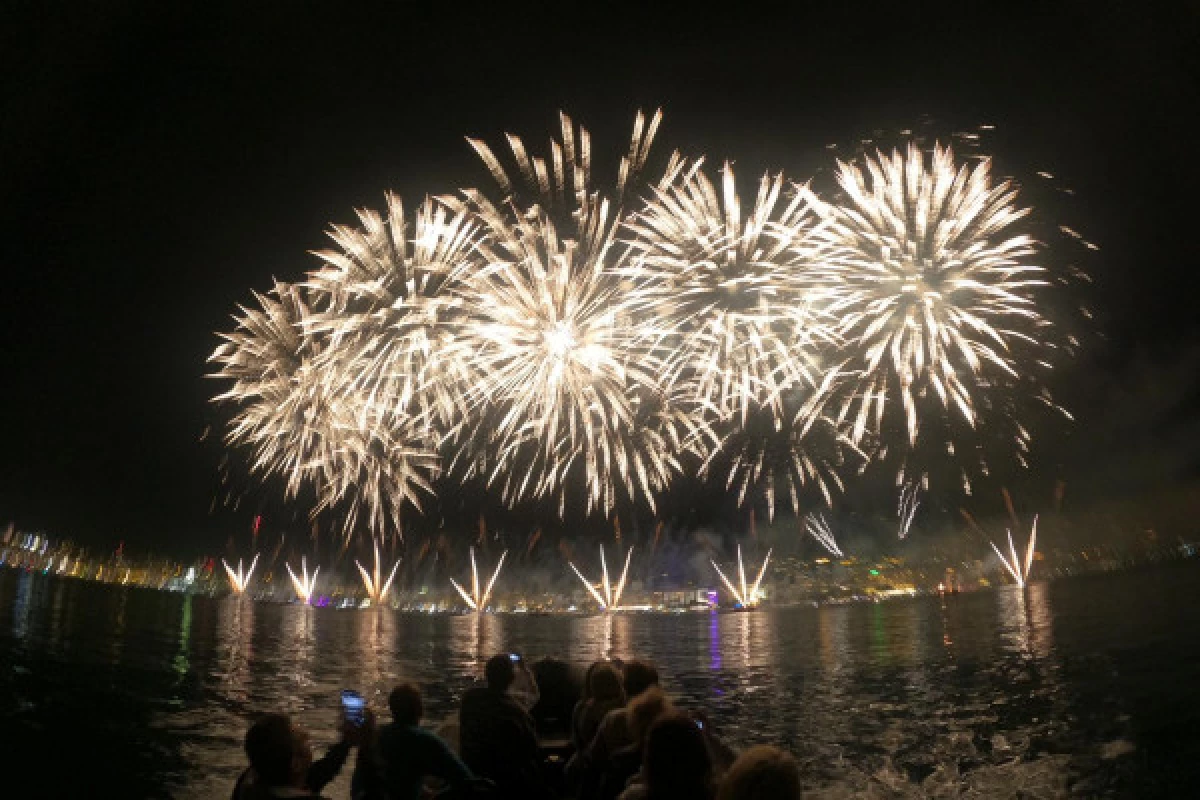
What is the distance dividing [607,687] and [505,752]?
1063mm

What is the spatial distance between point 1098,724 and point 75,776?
62.5 ft

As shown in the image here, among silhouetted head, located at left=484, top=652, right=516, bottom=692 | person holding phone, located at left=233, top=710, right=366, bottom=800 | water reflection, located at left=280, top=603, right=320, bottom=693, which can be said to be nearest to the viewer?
person holding phone, located at left=233, top=710, right=366, bottom=800

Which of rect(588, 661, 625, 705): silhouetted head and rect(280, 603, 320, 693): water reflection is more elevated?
rect(588, 661, 625, 705): silhouetted head

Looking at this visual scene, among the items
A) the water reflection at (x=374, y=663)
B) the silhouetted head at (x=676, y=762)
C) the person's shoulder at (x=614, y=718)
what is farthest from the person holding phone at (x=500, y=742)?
the water reflection at (x=374, y=663)

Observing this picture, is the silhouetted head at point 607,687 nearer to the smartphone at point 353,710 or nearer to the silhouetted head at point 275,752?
the smartphone at point 353,710

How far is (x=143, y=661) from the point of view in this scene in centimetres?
3148

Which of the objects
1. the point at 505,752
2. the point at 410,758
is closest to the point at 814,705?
the point at 505,752

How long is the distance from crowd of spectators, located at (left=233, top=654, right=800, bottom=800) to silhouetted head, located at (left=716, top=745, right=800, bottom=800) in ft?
2.65

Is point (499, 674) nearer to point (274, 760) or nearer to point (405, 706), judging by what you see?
point (405, 706)

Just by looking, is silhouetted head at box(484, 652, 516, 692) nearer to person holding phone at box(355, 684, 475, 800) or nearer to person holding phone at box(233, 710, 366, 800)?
person holding phone at box(355, 684, 475, 800)

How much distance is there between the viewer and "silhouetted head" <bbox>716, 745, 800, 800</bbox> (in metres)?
3.29

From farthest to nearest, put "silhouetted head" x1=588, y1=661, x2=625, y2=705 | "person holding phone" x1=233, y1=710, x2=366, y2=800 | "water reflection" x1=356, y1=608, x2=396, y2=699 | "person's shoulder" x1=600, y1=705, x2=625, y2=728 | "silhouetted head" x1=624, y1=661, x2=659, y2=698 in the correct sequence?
"water reflection" x1=356, y1=608, x2=396, y2=699 → "silhouetted head" x1=588, y1=661, x2=625, y2=705 → "silhouetted head" x1=624, y1=661, x2=659, y2=698 → "person's shoulder" x1=600, y1=705, x2=625, y2=728 → "person holding phone" x1=233, y1=710, x2=366, y2=800

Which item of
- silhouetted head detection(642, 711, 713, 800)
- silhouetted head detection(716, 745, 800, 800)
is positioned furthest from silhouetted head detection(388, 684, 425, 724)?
silhouetted head detection(716, 745, 800, 800)

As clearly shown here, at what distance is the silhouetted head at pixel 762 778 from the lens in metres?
A: 3.29
